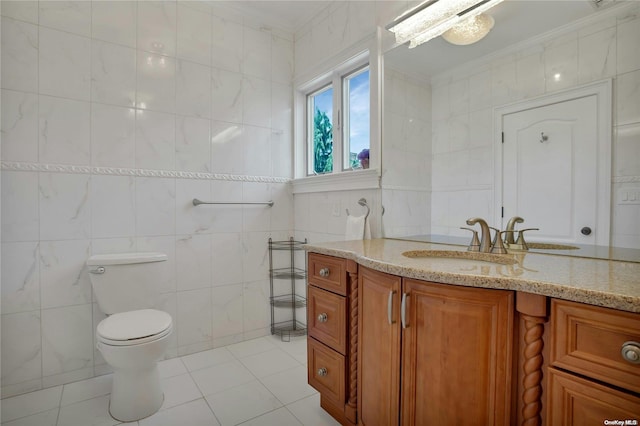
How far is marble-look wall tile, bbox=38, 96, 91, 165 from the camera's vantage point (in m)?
1.85

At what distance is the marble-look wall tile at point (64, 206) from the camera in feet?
6.08

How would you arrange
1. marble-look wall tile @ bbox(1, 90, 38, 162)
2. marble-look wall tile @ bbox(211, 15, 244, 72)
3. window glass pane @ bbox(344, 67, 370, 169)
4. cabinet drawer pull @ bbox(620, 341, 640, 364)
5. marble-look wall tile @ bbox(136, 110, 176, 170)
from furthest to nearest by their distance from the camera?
marble-look wall tile @ bbox(211, 15, 244, 72) < window glass pane @ bbox(344, 67, 370, 169) < marble-look wall tile @ bbox(136, 110, 176, 170) < marble-look wall tile @ bbox(1, 90, 38, 162) < cabinet drawer pull @ bbox(620, 341, 640, 364)

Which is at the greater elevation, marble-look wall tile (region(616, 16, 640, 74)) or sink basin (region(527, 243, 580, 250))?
marble-look wall tile (region(616, 16, 640, 74))

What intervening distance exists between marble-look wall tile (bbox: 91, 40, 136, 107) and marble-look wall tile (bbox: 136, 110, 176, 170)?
14 cm

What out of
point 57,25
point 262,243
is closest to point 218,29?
point 57,25

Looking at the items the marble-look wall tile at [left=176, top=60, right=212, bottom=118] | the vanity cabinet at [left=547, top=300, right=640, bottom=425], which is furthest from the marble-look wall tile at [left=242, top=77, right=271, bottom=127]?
the vanity cabinet at [left=547, top=300, right=640, bottom=425]

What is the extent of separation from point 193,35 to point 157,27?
238 millimetres

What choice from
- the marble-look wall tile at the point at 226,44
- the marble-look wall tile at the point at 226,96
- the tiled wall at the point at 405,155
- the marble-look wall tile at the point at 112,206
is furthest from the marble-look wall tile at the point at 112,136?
the tiled wall at the point at 405,155

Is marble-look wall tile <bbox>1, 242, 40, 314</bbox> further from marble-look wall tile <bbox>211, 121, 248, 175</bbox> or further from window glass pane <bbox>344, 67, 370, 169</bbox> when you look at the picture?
window glass pane <bbox>344, 67, 370, 169</bbox>

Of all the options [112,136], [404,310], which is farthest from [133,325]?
[404,310]

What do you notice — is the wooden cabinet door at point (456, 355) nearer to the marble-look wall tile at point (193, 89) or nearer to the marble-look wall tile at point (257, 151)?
the marble-look wall tile at point (257, 151)

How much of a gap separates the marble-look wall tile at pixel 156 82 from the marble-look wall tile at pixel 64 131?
339mm

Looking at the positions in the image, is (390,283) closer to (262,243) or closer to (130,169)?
(262,243)

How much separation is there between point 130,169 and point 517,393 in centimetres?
232
